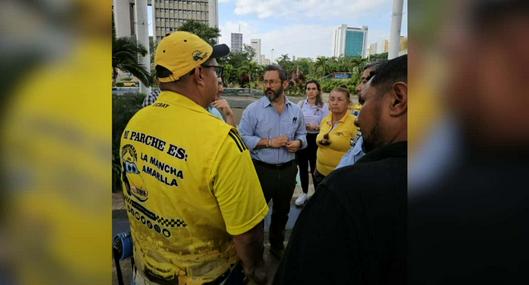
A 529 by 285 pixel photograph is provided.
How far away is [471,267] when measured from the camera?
16.7 inches

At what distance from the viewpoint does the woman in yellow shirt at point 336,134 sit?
3711mm

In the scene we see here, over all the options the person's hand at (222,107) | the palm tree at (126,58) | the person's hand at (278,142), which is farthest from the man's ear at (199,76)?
the palm tree at (126,58)

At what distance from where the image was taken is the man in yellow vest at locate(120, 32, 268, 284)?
4.38 feet

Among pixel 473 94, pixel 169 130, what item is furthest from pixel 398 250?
pixel 169 130

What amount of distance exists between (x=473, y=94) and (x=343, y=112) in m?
3.54

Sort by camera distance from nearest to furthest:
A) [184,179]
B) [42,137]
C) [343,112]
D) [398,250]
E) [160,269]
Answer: [42,137] → [398,250] → [184,179] → [160,269] → [343,112]

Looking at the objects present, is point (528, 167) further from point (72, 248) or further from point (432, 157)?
point (72, 248)

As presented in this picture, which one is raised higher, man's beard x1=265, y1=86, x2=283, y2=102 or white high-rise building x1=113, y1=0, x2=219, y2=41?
white high-rise building x1=113, y1=0, x2=219, y2=41

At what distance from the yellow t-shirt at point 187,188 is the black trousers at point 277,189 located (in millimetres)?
1875

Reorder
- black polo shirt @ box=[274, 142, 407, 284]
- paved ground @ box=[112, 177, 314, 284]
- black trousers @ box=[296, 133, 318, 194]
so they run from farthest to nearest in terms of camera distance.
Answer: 1. black trousers @ box=[296, 133, 318, 194]
2. paved ground @ box=[112, 177, 314, 284]
3. black polo shirt @ box=[274, 142, 407, 284]

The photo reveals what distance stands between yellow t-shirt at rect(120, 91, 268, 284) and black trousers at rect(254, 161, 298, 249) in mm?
1875

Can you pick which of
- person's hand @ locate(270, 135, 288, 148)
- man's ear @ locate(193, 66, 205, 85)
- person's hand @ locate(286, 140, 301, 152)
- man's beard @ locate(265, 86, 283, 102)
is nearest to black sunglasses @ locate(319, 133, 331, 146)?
person's hand @ locate(286, 140, 301, 152)

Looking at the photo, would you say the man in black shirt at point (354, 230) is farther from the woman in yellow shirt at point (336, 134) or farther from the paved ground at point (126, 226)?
the woman in yellow shirt at point (336, 134)

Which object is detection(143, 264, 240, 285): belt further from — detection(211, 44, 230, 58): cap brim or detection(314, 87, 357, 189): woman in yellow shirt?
detection(314, 87, 357, 189): woman in yellow shirt
